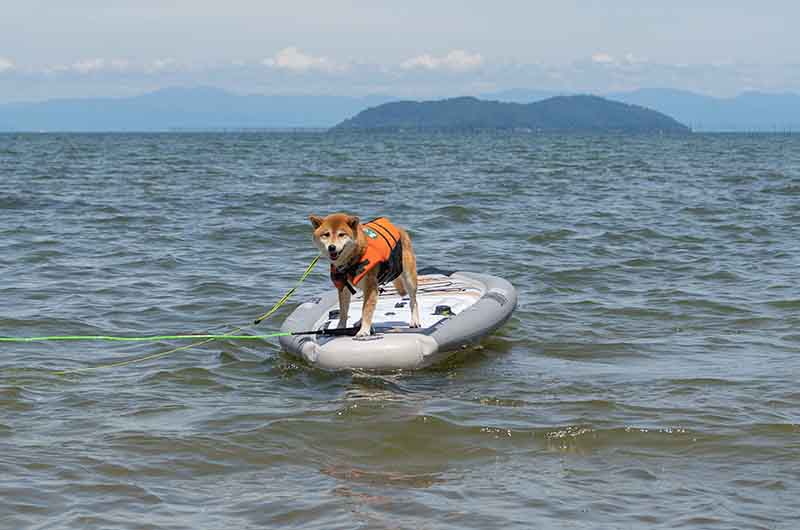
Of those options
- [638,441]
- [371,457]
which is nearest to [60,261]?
[371,457]

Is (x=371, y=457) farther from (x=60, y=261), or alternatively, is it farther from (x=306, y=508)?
(x=60, y=261)

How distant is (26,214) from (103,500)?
61.5 feet

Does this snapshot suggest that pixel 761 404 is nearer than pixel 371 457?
No

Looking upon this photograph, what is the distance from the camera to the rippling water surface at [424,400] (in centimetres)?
608

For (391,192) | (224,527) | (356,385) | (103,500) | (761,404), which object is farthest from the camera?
(391,192)

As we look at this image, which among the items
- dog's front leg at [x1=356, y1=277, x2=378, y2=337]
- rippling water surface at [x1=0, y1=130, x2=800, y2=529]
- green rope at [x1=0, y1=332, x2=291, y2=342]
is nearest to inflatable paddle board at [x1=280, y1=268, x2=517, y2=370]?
dog's front leg at [x1=356, y1=277, x2=378, y2=337]

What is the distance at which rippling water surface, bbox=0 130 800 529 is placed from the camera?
19.9ft

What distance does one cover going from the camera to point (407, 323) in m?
10.1

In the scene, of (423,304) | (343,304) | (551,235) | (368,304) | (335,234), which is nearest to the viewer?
(335,234)

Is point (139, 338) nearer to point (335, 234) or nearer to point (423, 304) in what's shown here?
point (335, 234)

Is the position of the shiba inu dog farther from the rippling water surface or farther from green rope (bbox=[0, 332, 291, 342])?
green rope (bbox=[0, 332, 291, 342])

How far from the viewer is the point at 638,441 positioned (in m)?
7.25

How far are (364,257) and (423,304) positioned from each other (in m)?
2.44

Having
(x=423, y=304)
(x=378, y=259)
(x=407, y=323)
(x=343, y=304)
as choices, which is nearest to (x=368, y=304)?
(x=343, y=304)
